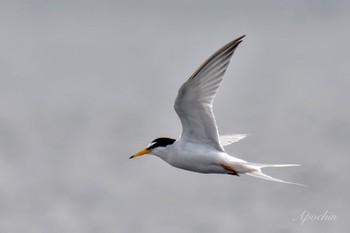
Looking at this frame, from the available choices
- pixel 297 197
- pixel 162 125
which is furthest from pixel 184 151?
pixel 162 125

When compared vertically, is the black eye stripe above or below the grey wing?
below

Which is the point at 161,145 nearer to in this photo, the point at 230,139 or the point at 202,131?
the point at 202,131

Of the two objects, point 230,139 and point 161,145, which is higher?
point 161,145

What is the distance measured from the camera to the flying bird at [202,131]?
7.41 metres

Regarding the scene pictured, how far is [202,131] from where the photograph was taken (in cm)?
768

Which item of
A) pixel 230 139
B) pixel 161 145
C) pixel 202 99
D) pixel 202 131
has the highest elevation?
pixel 202 99

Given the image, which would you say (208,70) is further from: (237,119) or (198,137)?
(237,119)

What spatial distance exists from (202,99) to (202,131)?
31 centimetres

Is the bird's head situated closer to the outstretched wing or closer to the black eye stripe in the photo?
the black eye stripe

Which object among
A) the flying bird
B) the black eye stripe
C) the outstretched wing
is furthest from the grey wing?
the outstretched wing

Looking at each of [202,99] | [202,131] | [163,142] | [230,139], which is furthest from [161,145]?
[230,139]

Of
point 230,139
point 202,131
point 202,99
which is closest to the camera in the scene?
point 202,99

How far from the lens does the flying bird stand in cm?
741

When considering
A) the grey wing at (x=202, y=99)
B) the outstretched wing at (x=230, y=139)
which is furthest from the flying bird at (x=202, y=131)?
the outstretched wing at (x=230, y=139)
